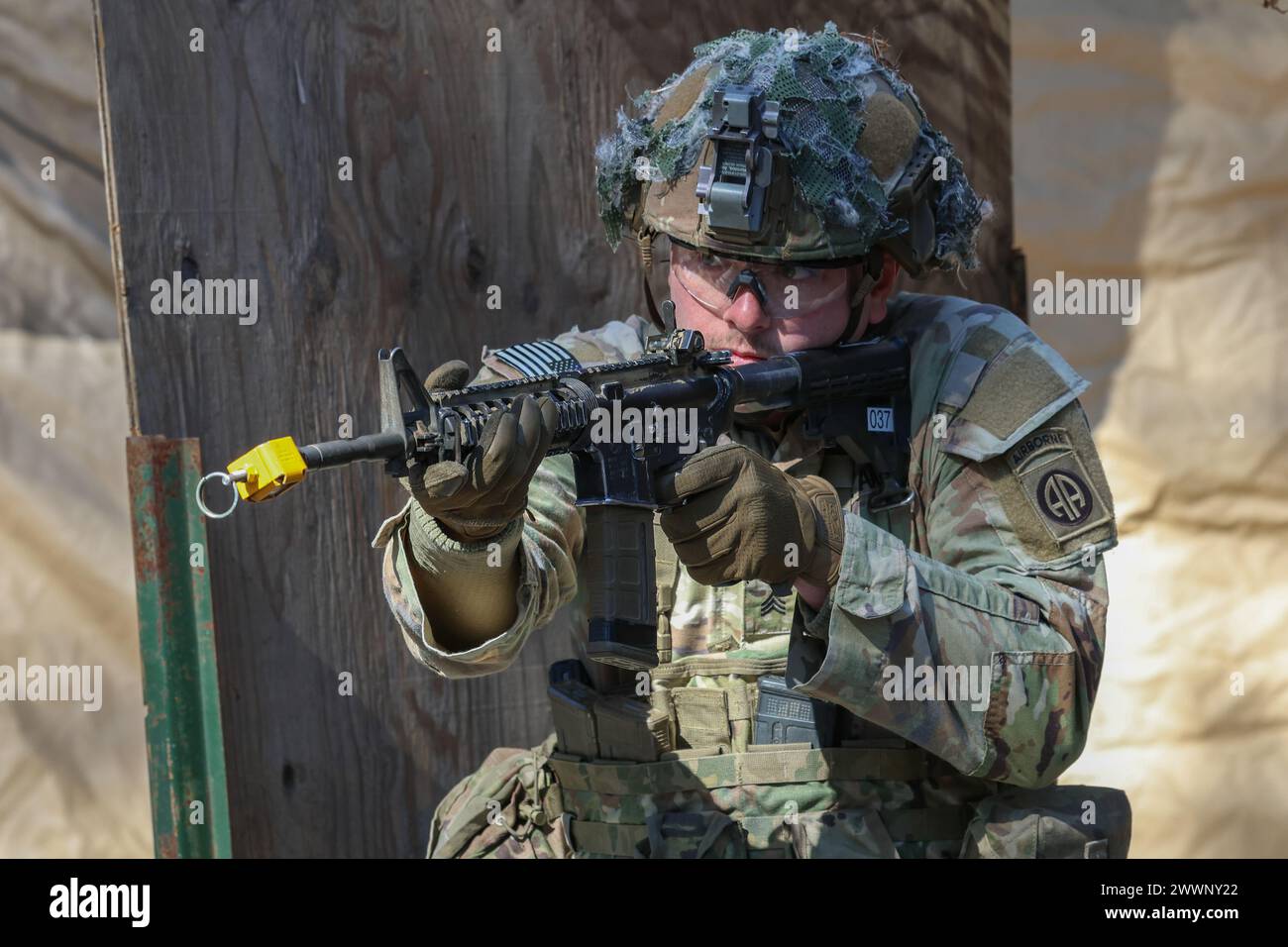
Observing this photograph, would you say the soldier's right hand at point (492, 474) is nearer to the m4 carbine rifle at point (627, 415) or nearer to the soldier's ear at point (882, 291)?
the m4 carbine rifle at point (627, 415)

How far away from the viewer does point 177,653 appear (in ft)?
12.5

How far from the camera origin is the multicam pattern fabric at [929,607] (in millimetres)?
3141

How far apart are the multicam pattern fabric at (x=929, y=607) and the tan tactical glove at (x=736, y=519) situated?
0.42ft

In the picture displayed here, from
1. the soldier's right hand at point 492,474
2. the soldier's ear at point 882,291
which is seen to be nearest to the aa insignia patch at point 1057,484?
the soldier's ear at point 882,291

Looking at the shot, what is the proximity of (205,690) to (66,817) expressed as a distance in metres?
2.28

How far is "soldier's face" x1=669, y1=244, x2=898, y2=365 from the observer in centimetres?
340

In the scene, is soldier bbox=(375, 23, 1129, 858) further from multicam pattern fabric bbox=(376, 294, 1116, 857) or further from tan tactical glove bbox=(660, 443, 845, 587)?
tan tactical glove bbox=(660, 443, 845, 587)

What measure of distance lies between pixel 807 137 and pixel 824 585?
2.77ft

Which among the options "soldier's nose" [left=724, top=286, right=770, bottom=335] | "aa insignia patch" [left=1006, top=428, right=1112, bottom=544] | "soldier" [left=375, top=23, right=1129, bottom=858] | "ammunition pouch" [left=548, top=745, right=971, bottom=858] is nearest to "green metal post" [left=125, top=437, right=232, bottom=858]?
"soldier" [left=375, top=23, right=1129, bottom=858]

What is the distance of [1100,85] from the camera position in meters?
5.49

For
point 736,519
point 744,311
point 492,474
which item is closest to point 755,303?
point 744,311

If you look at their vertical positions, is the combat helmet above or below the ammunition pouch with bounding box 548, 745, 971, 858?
above

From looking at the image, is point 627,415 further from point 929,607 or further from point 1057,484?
point 1057,484

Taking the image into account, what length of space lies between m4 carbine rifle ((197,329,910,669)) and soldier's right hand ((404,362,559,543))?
0.02m
